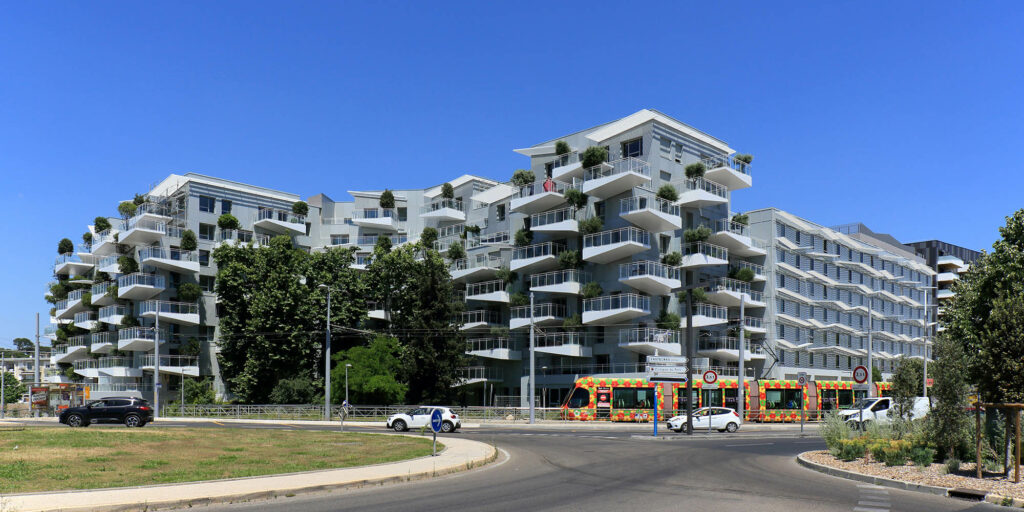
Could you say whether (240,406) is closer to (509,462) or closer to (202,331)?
(202,331)

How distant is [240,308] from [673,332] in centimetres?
3651

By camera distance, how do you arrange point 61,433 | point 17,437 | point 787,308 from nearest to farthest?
point 17,437 → point 61,433 → point 787,308

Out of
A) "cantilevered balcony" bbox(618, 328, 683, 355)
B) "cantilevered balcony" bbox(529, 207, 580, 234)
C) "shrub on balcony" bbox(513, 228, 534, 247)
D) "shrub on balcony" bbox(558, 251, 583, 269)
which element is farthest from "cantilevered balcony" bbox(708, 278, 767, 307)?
"shrub on balcony" bbox(513, 228, 534, 247)

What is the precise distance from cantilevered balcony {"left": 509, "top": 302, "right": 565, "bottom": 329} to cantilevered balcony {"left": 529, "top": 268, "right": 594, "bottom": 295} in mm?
1411

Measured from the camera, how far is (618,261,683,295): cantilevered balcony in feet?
203

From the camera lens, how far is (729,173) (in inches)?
2734

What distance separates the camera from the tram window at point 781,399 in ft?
198

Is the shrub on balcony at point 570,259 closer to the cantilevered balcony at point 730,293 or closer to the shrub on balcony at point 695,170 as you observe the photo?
the shrub on balcony at point 695,170

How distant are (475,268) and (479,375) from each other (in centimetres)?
953

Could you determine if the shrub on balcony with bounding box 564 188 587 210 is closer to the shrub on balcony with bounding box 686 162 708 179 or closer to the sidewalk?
the shrub on balcony with bounding box 686 162 708 179

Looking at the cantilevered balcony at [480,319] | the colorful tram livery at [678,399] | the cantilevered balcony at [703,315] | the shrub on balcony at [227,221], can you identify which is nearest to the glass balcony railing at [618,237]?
the cantilevered balcony at [703,315]

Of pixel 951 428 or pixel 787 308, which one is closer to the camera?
pixel 951 428

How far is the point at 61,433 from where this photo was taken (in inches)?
1292

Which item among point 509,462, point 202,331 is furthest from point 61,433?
point 202,331
